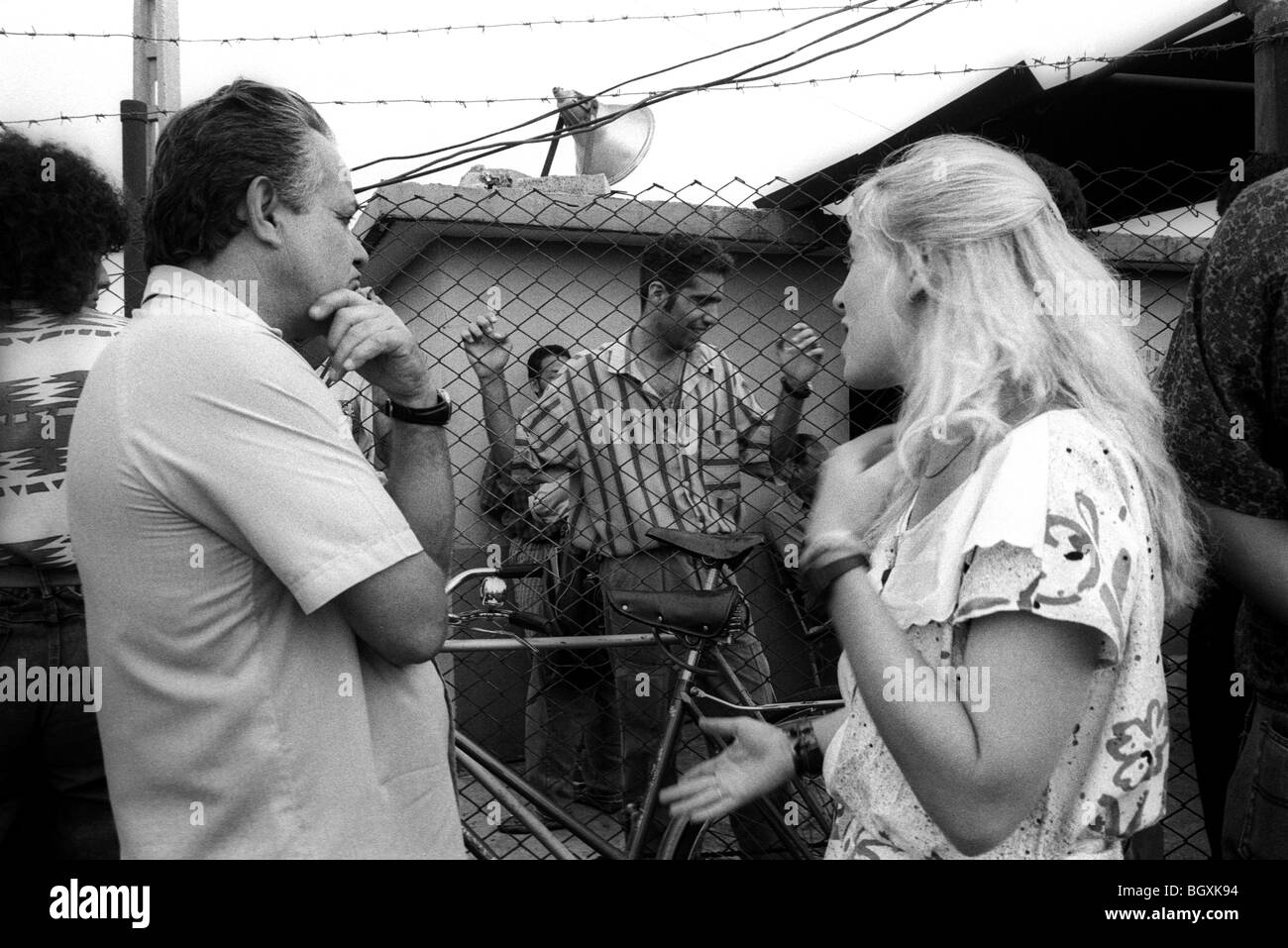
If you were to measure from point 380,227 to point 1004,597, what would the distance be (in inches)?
157

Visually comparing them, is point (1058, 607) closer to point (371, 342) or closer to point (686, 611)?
point (371, 342)

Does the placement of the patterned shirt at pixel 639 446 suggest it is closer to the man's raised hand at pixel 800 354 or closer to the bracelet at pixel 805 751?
the man's raised hand at pixel 800 354

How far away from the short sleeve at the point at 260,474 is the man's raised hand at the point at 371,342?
0.23 m

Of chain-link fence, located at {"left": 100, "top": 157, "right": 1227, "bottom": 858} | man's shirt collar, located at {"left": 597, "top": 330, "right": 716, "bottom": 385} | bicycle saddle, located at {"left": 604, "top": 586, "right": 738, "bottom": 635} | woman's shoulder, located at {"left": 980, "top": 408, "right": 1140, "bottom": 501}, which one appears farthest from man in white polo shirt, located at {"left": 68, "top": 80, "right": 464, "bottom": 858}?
man's shirt collar, located at {"left": 597, "top": 330, "right": 716, "bottom": 385}

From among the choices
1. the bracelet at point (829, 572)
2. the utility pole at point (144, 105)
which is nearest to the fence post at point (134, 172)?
the utility pole at point (144, 105)

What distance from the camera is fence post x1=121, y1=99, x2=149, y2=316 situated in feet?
9.86

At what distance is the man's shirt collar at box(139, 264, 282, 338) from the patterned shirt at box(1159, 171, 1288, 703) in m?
1.46

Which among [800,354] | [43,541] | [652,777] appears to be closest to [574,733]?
[652,777]

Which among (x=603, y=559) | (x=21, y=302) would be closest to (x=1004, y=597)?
(x=21, y=302)

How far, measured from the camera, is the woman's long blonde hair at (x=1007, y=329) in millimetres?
1358

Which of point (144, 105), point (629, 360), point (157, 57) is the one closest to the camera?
point (144, 105)

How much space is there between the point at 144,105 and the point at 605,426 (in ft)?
5.60

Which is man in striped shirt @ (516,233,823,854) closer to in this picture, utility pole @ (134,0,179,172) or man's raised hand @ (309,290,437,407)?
utility pole @ (134,0,179,172)

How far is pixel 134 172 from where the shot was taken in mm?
3057
